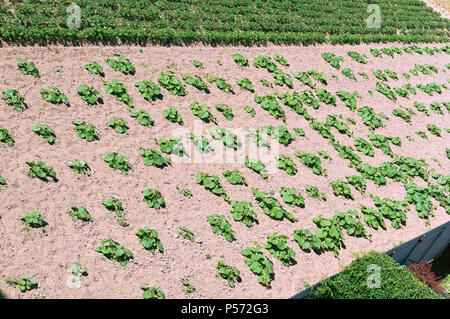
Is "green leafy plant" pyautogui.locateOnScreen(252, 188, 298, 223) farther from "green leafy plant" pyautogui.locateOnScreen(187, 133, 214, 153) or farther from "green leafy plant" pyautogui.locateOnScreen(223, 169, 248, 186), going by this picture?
"green leafy plant" pyautogui.locateOnScreen(187, 133, 214, 153)

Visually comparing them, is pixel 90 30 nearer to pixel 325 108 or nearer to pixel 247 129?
pixel 247 129

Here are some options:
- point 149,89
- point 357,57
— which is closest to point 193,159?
point 149,89

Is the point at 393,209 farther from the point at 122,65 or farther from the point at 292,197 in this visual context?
the point at 122,65

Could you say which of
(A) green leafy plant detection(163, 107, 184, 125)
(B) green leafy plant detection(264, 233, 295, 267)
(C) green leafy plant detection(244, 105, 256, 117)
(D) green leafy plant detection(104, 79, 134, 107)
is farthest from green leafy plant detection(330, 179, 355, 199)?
(D) green leafy plant detection(104, 79, 134, 107)

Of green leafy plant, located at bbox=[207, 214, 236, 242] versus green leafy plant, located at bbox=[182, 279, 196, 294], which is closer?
green leafy plant, located at bbox=[182, 279, 196, 294]

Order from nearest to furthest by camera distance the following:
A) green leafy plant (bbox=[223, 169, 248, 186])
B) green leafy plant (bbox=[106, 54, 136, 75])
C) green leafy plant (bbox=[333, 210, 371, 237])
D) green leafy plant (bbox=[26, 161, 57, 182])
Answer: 1. green leafy plant (bbox=[26, 161, 57, 182])
2. green leafy plant (bbox=[333, 210, 371, 237])
3. green leafy plant (bbox=[223, 169, 248, 186])
4. green leafy plant (bbox=[106, 54, 136, 75])
